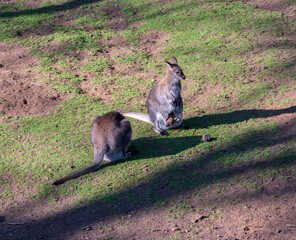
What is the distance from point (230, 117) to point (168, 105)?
38.9 inches

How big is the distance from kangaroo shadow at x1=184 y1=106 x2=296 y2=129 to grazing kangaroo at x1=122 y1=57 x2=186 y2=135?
0.30m

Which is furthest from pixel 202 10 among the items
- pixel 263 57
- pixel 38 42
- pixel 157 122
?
pixel 157 122

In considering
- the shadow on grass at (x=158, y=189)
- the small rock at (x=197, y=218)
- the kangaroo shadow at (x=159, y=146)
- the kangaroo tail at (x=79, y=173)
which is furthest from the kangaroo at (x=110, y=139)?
the small rock at (x=197, y=218)

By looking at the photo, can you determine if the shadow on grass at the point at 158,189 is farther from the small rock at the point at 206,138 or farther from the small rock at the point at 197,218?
the small rock at the point at 197,218

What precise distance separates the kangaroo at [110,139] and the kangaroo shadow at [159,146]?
0.13 metres

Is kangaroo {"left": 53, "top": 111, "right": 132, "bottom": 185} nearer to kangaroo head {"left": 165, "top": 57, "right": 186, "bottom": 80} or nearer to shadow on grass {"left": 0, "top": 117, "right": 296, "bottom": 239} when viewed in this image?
shadow on grass {"left": 0, "top": 117, "right": 296, "bottom": 239}

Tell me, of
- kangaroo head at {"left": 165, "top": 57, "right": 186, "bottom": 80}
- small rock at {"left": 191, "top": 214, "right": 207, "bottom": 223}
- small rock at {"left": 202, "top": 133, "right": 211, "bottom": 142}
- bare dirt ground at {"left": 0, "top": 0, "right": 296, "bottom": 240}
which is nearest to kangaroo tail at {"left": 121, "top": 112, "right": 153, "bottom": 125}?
kangaroo head at {"left": 165, "top": 57, "right": 186, "bottom": 80}

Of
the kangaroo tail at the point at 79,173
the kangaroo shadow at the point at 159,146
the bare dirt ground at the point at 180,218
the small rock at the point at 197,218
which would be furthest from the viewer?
the kangaroo shadow at the point at 159,146

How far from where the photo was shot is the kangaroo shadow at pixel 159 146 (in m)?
5.55

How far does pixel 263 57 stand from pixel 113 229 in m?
5.30

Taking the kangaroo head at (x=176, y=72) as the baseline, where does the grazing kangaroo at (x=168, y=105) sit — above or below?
below

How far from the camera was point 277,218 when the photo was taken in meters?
3.95

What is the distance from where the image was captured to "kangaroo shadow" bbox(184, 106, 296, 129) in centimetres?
622

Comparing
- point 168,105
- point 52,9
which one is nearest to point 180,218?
point 168,105
